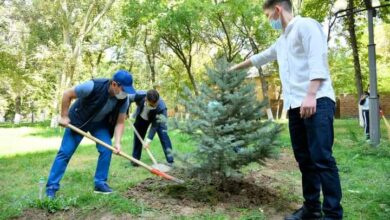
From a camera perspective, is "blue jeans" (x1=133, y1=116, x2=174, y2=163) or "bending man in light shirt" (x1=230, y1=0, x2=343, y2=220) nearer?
"bending man in light shirt" (x1=230, y1=0, x2=343, y2=220)

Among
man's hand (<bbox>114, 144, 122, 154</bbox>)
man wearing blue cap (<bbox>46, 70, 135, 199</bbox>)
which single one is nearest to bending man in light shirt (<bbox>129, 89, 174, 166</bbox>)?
man wearing blue cap (<bbox>46, 70, 135, 199</bbox>)

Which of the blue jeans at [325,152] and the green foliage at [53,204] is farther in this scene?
the green foliage at [53,204]

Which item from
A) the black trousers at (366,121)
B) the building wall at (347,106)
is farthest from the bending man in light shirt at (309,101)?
the building wall at (347,106)

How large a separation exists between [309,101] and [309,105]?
1.4 inches

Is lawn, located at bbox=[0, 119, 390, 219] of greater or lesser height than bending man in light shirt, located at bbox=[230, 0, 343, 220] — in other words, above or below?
below

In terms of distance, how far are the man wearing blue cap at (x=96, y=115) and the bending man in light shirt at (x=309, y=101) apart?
73.5 inches

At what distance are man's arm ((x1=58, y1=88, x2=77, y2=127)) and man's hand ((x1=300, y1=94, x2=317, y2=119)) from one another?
8.52 ft

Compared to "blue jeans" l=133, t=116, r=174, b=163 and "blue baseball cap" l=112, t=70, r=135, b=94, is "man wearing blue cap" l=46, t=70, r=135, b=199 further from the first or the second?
"blue jeans" l=133, t=116, r=174, b=163

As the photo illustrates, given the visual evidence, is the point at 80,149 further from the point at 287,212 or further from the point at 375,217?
the point at 375,217

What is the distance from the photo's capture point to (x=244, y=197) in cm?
454

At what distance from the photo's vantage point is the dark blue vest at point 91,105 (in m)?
4.78

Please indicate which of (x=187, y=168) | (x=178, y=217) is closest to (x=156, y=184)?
(x=187, y=168)

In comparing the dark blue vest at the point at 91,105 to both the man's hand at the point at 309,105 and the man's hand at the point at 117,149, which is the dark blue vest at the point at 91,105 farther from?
the man's hand at the point at 309,105

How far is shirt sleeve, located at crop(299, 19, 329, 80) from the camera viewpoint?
3.33m
